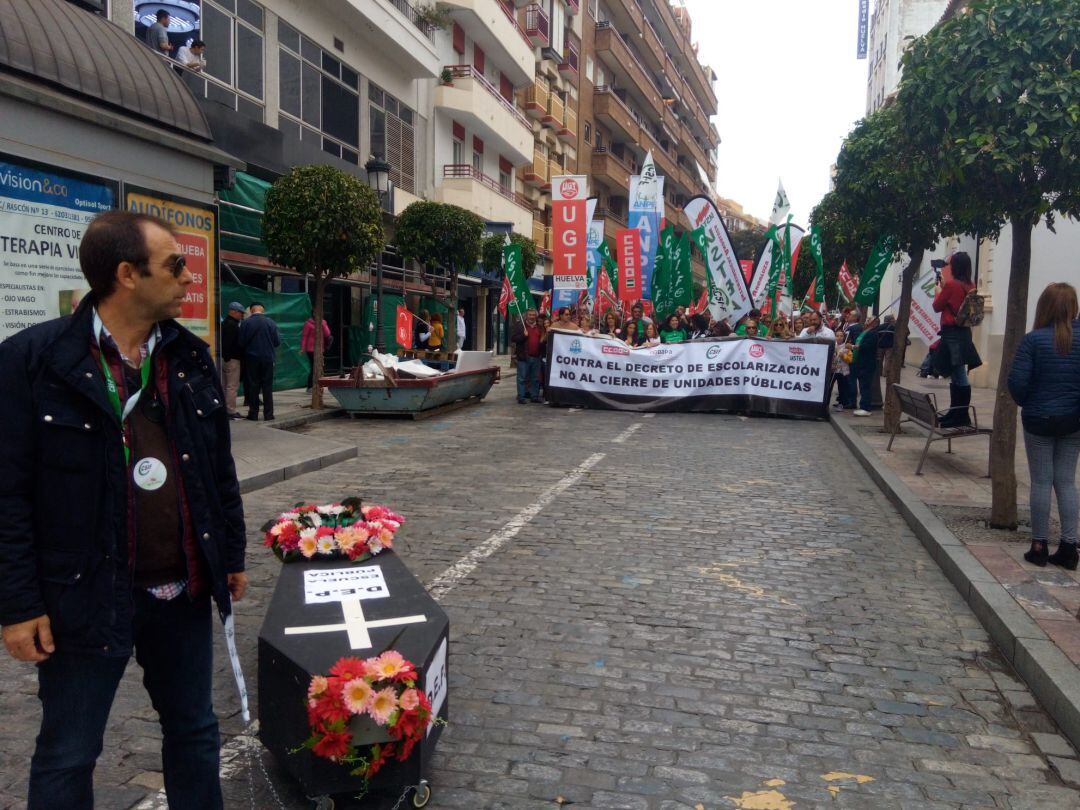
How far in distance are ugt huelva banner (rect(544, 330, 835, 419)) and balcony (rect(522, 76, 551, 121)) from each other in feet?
82.3

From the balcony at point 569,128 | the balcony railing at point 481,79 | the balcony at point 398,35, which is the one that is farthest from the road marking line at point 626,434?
the balcony at point 569,128

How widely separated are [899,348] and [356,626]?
11748 millimetres

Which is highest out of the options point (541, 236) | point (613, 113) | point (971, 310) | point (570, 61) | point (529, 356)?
point (570, 61)

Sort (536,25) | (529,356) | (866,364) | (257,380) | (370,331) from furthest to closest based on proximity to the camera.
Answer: (536,25)
(370,331)
(529,356)
(866,364)
(257,380)

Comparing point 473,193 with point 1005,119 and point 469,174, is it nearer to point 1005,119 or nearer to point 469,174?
point 469,174

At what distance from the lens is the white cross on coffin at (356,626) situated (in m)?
3.07

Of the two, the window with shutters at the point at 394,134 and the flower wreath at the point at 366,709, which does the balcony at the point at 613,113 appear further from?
the flower wreath at the point at 366,709

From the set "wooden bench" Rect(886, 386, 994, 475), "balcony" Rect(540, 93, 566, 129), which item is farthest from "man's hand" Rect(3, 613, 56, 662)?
"balcony" Rect(540, 93, 566, 129)

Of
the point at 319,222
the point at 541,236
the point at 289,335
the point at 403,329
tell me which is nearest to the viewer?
the point at 319,222

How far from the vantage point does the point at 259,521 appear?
735 cm

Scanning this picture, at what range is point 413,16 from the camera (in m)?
26.7

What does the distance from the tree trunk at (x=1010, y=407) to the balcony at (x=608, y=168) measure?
41.6 m

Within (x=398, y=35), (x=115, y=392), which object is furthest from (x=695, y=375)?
(x=115, y=392)

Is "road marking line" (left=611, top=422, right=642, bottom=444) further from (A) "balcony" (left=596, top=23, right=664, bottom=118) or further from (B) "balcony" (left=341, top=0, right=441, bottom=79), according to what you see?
(A) "balcony" (left=596, top=23, right=664, bottom=118)
